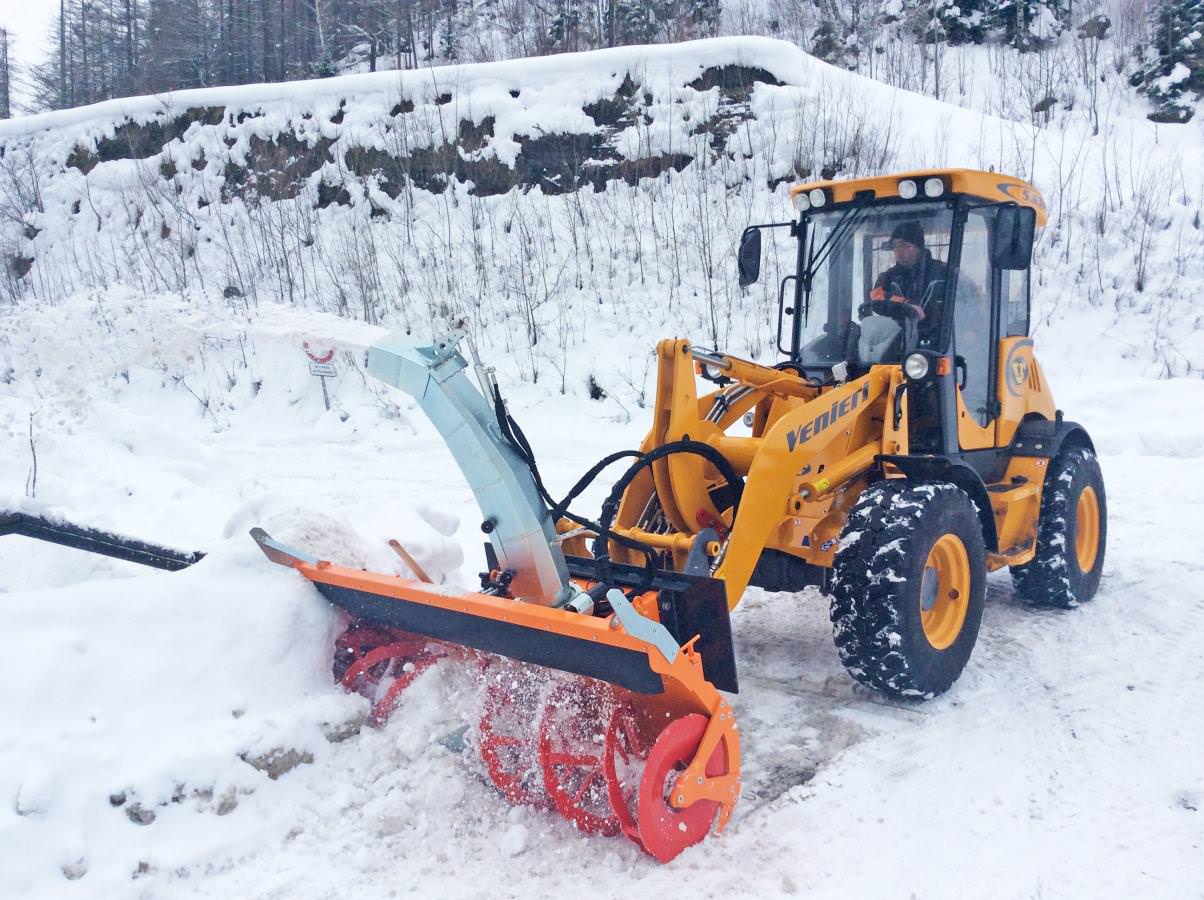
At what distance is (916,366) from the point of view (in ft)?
14.2

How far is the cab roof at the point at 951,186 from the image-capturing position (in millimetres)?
4387

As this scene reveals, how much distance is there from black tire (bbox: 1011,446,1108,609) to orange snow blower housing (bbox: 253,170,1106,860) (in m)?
0.01

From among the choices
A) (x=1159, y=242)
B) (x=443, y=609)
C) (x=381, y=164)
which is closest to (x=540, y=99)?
(x=381, y=164)

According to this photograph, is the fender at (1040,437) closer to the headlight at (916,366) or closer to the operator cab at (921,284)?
the operator cab at (921,284)

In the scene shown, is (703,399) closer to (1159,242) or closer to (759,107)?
(1159,242)

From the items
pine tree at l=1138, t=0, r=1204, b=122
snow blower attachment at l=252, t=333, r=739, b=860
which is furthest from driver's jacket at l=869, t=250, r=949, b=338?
pine tree at l=1138, t=0, r=1204, b=122

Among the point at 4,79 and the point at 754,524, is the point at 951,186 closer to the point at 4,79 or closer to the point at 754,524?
the point at 754,524

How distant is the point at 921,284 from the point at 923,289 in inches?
1.0

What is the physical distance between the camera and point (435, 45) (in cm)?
2930

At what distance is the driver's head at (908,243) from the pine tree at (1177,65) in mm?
12702

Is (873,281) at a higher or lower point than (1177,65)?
lower

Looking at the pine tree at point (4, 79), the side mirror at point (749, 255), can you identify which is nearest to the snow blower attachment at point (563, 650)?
the side mirror at point (749, 255)

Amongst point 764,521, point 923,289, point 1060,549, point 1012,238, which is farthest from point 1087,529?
point 764,521

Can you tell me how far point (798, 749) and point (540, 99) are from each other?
1408 cm
